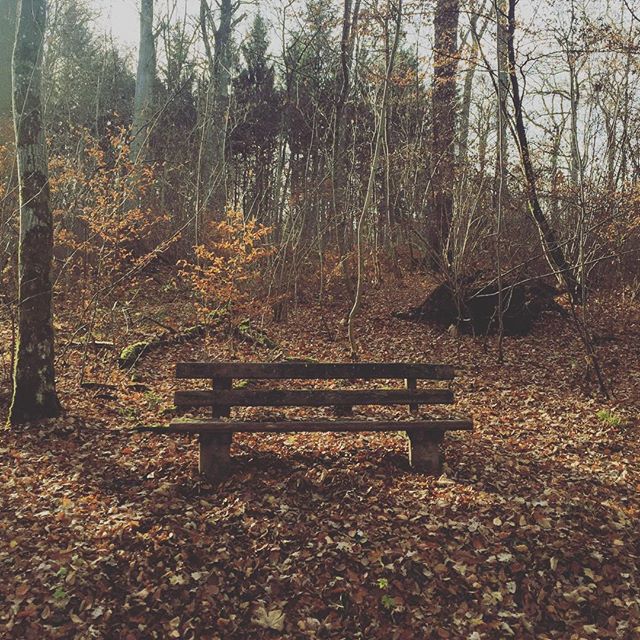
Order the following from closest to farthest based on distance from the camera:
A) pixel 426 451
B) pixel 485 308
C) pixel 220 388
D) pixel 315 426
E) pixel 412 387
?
pixel 315 426, pixel 220 388, pixel 426 451, pixel 412 387, pixel 485 308

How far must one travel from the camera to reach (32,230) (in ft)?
18.4

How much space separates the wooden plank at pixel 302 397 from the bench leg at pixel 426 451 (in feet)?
1.01

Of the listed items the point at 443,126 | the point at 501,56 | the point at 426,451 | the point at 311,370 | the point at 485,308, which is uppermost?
the point at 443,126

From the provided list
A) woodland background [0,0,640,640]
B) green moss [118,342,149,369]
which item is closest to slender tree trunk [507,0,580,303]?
woodland background [0,0,640,640]

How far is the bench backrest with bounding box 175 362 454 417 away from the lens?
4727mm

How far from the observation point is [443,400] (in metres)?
5.04

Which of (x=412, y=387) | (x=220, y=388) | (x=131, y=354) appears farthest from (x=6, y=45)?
(x=412, y=387)

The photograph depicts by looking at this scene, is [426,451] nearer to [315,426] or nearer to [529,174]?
[315,426]

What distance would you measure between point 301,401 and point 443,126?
1050 centimetres

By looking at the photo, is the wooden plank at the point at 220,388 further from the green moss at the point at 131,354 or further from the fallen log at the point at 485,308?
the fallen log at the point at 485,308

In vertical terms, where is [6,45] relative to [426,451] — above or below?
above

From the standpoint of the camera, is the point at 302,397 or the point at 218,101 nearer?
the point at 302,397

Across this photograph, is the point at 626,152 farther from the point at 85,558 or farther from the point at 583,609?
the point at 85,558

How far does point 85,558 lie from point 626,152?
39.3 ft
